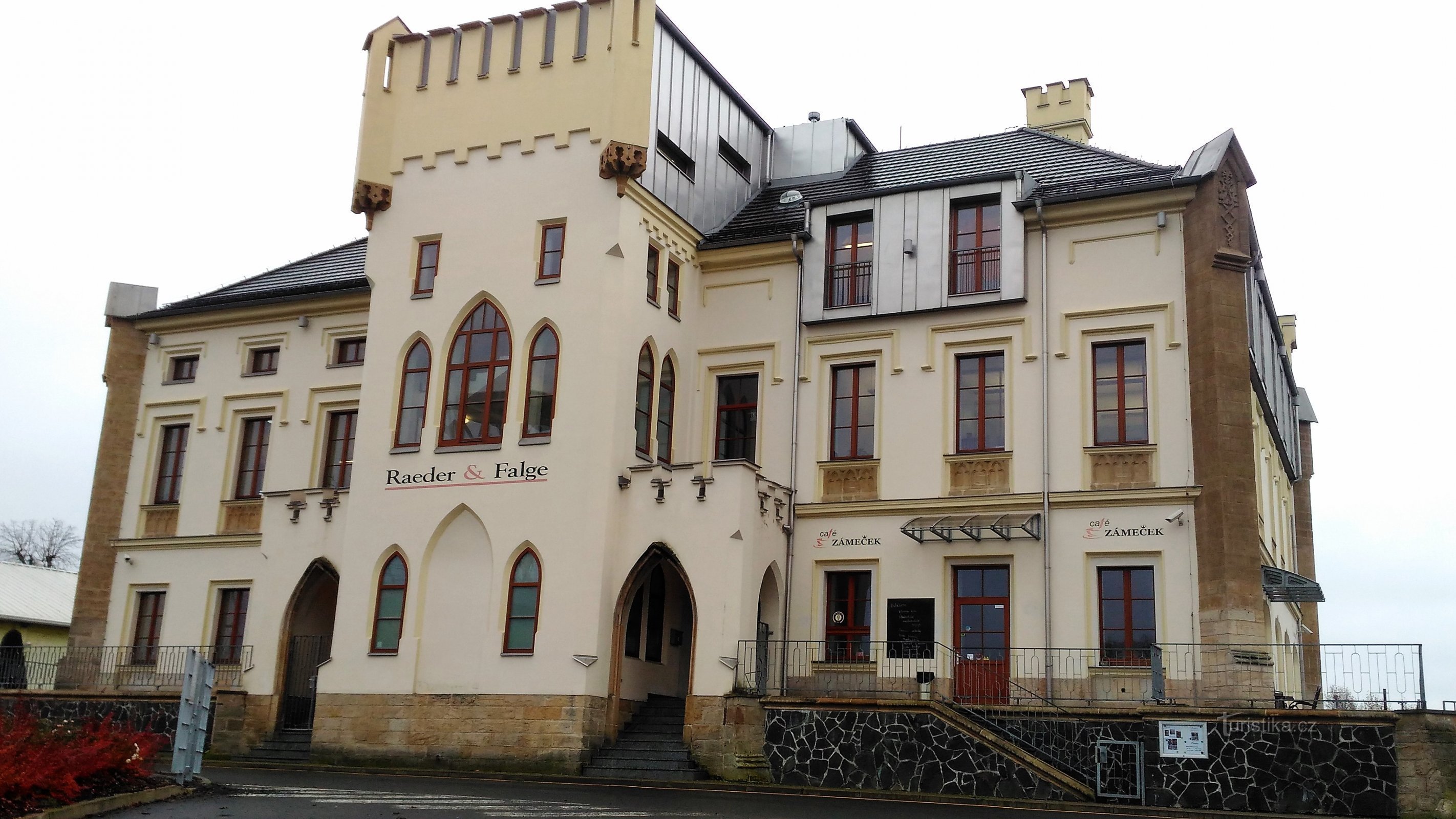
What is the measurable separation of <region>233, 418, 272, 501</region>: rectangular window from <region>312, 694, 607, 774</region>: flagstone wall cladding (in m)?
7.23

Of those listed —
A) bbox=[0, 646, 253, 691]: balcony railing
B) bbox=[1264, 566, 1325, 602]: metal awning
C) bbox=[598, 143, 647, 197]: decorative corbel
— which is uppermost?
bbox=[598, 143, 647, 197]: decorative corbel

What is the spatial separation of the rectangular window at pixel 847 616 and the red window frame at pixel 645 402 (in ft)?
13.1

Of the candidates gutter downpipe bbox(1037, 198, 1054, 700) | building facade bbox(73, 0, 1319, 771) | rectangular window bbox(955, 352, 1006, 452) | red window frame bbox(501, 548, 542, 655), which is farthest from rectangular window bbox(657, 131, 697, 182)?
red window frame bbox(501, 548, 542, 655)

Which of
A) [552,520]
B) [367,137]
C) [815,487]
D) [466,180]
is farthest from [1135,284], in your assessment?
[367,137]

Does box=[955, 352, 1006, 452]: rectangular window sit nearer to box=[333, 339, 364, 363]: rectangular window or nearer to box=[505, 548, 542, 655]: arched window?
box=[505, 548, 542, 655]: arched window

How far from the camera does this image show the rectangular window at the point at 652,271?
81.9 ft

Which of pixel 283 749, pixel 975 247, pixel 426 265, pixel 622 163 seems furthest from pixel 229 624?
pixel 975 247

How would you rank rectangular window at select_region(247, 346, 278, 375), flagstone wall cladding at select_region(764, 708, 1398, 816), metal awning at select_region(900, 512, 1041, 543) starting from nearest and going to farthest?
flagstone wall cladding at select_region(764, 708, 1398, 816) < metal awning at select_region(900, 512, 1041, 543) < rectangular window at select_region(247, 346, 278, 375)

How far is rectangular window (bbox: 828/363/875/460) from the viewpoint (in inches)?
963

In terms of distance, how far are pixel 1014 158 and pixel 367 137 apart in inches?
499

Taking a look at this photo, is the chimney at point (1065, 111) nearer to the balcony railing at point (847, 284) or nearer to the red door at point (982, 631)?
the balcony railing at point (847, 284)

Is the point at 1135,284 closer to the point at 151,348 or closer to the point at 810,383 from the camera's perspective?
the point at 810,383

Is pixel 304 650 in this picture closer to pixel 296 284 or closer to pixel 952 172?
pixel 296 284

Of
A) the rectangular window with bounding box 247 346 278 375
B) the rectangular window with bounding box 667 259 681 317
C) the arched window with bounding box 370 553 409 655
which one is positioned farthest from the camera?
the rectangular window with bounding box 247 346 278 375
